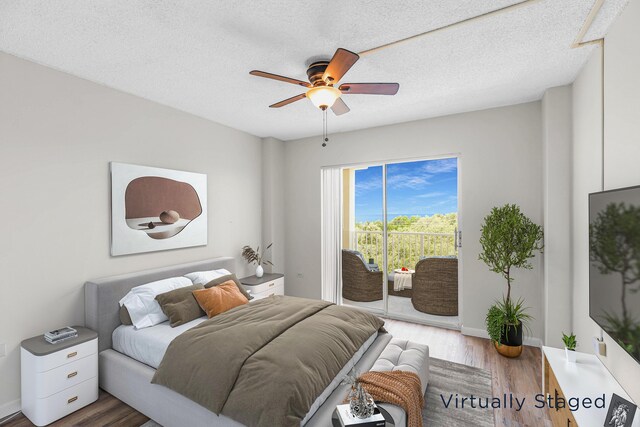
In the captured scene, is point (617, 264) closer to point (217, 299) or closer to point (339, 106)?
point (339, 106)

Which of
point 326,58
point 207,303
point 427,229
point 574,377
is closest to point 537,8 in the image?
point 326,58

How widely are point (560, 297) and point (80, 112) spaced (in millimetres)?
4838

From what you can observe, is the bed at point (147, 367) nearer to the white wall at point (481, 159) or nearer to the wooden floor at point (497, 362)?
the wooden floor at point (497, 362)

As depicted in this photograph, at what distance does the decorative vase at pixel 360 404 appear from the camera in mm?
1531

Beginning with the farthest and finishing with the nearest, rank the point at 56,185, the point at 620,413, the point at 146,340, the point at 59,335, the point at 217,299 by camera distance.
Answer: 1. the point at 217,299
2. the point at 56,185
3. the point at 146,340
4. the point at 59,335
5. the point at 620,413

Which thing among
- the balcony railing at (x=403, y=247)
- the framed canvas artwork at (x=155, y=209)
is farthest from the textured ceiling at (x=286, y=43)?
the balcony railing at (x=403, y=247)

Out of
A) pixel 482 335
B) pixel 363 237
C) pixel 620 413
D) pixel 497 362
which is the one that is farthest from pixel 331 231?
pixel 620 413

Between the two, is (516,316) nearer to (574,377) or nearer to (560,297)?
(560,297)

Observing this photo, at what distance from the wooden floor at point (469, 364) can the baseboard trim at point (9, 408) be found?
0.25 feet

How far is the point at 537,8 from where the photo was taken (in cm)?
180

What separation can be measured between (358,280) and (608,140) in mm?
3308

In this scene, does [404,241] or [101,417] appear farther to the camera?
[404,241]

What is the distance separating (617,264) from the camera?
1619mm

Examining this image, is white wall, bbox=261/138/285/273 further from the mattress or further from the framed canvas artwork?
the mattress
